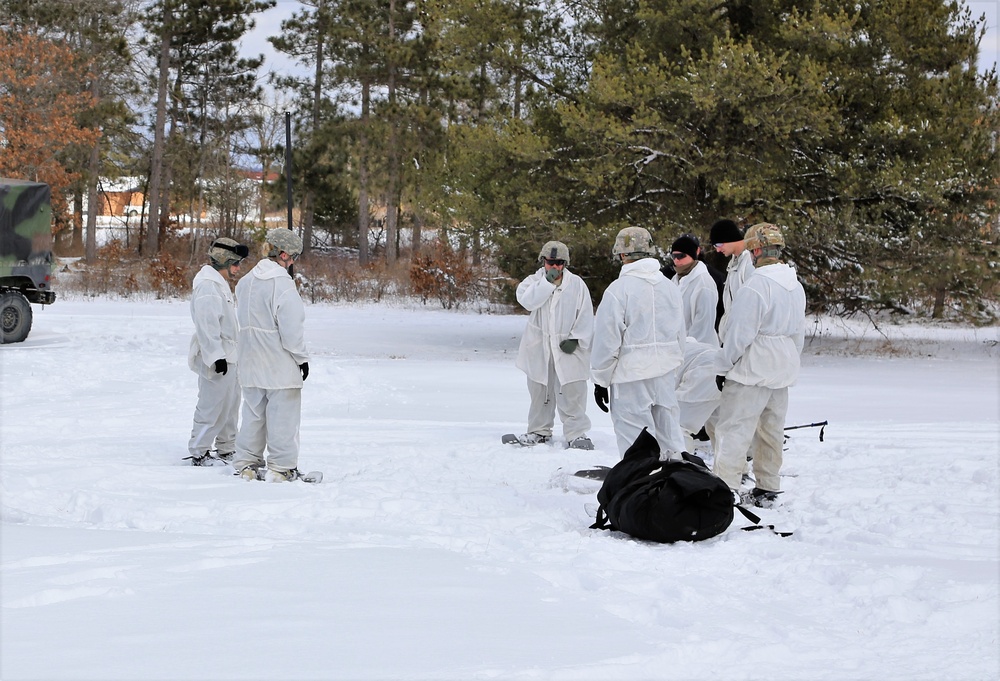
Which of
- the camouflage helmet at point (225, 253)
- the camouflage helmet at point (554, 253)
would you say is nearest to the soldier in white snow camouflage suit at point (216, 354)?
the camouflage helmet at point (225, 253)

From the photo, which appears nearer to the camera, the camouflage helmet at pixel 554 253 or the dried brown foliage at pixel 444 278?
the camouflage helmet at pixel 554 253

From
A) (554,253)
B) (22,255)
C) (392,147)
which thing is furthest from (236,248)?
(392,147)

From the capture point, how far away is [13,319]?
1702 centimetres

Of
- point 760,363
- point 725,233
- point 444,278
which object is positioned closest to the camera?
point 760,363

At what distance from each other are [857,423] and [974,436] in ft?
4.03

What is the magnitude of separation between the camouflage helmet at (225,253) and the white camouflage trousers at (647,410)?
10.1 feet

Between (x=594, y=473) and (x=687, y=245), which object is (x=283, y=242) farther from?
(x=687, y=245)

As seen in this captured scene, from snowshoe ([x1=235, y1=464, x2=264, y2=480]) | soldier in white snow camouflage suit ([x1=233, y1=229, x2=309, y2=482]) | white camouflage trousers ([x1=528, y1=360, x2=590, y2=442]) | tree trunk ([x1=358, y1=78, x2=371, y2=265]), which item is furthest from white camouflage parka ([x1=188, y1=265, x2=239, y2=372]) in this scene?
tree trunk ([x1=358, y1=78, x2=371, y2=265])

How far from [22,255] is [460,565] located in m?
14.8

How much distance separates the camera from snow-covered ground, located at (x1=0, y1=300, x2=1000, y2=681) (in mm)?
3793

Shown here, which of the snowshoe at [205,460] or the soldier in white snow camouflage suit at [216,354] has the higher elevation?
the soldier in white snow camouflage suit at [216,354]

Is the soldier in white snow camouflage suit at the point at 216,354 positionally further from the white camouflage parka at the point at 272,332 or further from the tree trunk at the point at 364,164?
the tree trunk at the point at 364,164

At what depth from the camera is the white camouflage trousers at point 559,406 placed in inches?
350

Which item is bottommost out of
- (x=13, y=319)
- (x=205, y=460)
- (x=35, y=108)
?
(x=205, y=460)
